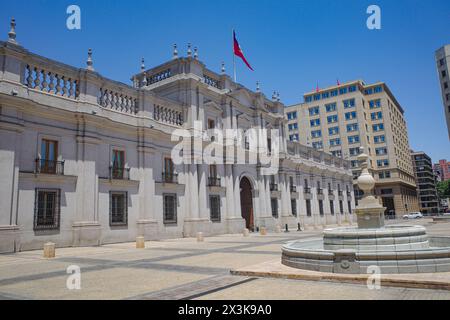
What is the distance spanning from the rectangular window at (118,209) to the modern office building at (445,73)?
6138 centimetres

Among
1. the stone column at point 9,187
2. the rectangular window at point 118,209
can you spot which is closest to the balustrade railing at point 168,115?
the rectangular window at point 118,209

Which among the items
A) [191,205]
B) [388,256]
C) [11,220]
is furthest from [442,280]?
[191,205]

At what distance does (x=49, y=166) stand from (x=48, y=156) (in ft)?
2.06

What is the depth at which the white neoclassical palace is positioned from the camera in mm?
17156

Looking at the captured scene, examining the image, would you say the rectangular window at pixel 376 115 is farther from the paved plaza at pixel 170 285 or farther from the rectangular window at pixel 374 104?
the paved plaza at pixel 170 285

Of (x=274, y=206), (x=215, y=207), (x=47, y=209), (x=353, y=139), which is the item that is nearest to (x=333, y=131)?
(x=353, y=139)

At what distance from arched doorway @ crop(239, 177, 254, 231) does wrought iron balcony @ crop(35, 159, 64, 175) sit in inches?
727

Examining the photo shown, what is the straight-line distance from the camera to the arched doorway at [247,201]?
34.1m

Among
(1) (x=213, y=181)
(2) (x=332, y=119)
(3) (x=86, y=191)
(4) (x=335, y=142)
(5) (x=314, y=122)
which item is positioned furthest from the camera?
(5) (x=314, y=122)

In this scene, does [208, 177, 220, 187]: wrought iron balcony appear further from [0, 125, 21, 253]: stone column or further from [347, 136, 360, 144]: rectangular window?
[347, 136, 360, 144]: rectangular window

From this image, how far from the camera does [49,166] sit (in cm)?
1845

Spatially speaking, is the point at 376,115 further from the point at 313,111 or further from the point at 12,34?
the point at 12,34

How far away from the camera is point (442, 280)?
6.93 m
